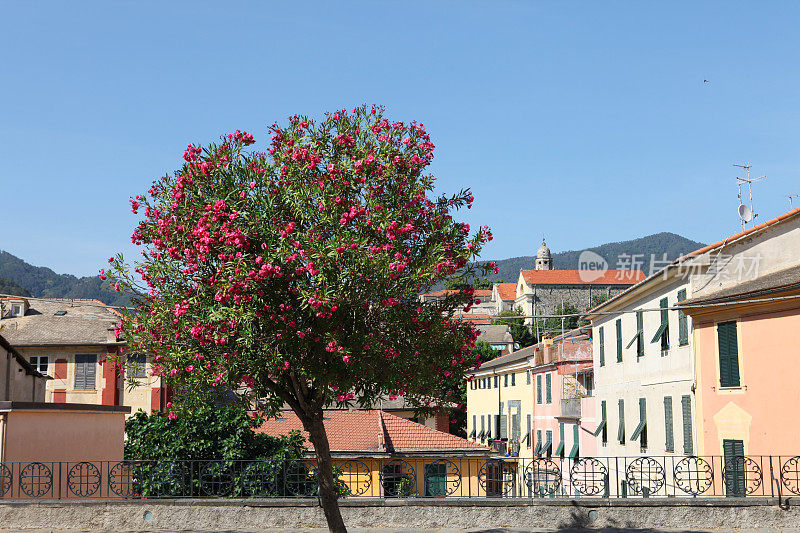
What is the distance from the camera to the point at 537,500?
15281 mm

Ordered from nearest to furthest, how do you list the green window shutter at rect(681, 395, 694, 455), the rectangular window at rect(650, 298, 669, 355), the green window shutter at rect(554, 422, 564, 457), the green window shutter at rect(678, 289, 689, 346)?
1. the green window shutter at rect(681, 395, 694, 455)
2. the green window shutter at rect(678, 289, 689, 346)
3. the rectangular window at rect(650, 298, 669, 355)
4. the green window shutter at rect(554, 422, 564, 457)

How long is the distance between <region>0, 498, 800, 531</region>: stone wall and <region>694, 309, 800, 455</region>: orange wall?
739 centimetres

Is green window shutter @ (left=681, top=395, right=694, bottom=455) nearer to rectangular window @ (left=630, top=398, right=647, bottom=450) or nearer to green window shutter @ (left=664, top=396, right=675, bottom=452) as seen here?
green window shutter @ (left=664, top=396, right=675, bottom=452)

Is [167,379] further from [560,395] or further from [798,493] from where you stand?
[560,395]

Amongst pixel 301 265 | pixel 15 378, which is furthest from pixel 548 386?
pixel 301 265

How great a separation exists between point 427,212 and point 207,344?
12.4 feet

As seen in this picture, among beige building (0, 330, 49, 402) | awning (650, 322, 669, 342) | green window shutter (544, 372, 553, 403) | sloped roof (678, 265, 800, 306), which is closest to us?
sloped roof (678, 265, 800, 306)

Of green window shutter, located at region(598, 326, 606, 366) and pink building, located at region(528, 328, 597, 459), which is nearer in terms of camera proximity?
green window shutter, located at region(598, 326, 606, 366)

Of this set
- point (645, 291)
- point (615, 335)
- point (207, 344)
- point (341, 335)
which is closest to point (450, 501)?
point (341, 335)

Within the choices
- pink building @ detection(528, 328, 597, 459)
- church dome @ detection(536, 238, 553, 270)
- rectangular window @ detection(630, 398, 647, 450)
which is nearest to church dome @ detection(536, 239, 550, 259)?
church dome @ detection(536, 238, 553, 270)

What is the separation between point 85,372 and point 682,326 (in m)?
33.2

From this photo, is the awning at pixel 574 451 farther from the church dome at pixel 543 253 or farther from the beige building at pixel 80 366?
the church dome at pixel 543 253

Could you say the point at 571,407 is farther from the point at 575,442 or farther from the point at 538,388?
the point at 538,388

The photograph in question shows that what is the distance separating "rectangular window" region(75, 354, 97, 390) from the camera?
44500 mm
